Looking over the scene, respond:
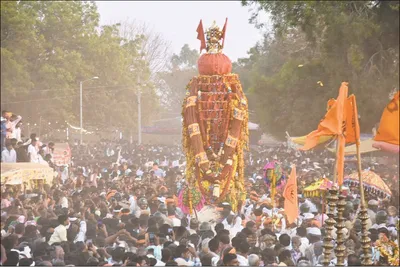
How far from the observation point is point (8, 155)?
13812mm

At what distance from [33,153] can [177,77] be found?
5.68 meters

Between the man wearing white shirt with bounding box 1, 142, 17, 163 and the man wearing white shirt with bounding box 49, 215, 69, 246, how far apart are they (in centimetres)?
353

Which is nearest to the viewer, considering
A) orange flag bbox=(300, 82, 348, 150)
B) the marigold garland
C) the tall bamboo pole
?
the tall bamboo pole

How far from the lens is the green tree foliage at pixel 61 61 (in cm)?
1802

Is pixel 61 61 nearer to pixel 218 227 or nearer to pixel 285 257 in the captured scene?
pixel 218 227

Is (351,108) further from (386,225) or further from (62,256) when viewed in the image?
(386,225)

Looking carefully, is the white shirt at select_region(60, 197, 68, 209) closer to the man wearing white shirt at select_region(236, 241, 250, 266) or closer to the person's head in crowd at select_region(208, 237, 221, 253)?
the person's head in crowd at select_region(208, 237, 221, 253)

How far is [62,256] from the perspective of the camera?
9289 millimetres

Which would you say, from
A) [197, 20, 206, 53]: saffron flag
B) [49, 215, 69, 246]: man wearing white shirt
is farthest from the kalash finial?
[49, 215, 69, 246]: man wearing white shirt

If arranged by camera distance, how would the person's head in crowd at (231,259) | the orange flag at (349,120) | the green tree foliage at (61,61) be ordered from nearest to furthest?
1. the orange flag at (349,120)
2. the person's head in crowd at (231,259)
3. the green tree foliage at (61,61)

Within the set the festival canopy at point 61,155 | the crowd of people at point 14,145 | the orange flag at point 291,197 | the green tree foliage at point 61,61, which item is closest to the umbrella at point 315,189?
the orange flag at point 291,197

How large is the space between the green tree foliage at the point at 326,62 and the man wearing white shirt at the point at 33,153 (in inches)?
220

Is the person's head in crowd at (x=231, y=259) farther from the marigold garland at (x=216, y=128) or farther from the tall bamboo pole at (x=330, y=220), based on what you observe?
the tall bamboo pole at (x=330, y=220)

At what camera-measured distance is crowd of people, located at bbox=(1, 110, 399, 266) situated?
29.6ft
